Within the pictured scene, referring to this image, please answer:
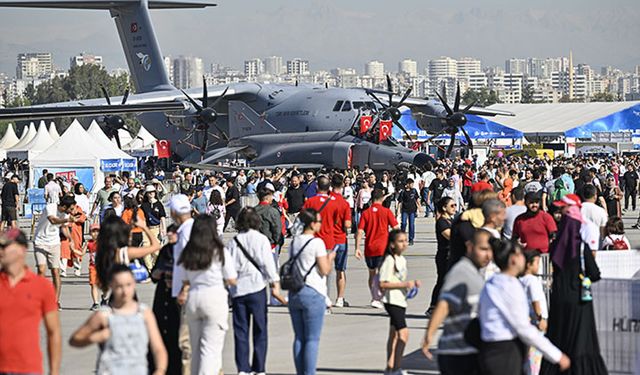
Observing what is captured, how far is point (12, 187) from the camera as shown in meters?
25.1

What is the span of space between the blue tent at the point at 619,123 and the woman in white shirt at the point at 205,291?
58.3m

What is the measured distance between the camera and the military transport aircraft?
4238 centimetres

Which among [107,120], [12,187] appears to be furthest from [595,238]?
[107,120]

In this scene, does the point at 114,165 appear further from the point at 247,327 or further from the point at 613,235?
the point at 247,327

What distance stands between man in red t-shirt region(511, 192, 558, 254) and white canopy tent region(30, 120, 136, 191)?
85.1 feet

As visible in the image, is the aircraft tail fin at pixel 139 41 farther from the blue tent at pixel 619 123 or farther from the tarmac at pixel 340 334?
the tarmac at pixel 340 334

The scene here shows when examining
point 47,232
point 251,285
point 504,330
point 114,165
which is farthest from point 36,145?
point 504,330

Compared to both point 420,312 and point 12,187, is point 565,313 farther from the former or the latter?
point 12,187

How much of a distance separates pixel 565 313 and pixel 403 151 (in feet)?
106

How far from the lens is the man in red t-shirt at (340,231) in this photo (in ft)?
46.6

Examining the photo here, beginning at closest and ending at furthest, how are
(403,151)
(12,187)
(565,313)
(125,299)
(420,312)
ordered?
(125,299) < (565,313) < (420,312) < (12,187) < (403,151)

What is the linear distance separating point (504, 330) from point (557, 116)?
3011 inches

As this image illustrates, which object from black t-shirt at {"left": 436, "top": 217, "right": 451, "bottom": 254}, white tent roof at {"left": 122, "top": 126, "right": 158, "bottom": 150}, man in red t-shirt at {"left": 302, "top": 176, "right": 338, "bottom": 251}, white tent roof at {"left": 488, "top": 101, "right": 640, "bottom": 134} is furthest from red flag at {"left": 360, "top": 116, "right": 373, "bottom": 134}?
white tent roof at {"left": 122, "top": 126, "right": 158, "bottom": 150}

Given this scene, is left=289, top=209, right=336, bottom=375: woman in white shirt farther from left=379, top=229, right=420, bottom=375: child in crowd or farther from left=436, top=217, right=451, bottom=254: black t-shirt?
left=436, top=217, right=451, bottom=254: black t-shirt
